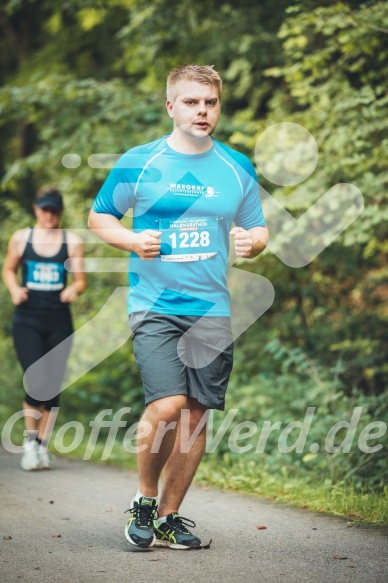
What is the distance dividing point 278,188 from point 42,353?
2531 mm

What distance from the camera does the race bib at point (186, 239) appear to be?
416 cm

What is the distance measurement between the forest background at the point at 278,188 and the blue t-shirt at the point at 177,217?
1.75 metres

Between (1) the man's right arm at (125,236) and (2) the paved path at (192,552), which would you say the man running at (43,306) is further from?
(1) the man's right arm at (125,236)

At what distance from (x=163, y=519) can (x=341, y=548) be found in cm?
88

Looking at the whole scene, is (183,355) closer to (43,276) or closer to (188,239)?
(188,239)

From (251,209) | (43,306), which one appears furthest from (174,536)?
(43,306)

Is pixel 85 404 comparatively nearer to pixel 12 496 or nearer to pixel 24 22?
pixel 12 496

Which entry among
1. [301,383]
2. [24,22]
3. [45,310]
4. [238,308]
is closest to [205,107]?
[45,310]

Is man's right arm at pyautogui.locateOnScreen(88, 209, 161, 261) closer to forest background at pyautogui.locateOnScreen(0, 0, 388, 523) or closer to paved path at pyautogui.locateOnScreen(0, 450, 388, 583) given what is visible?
paved path at pyautogui.locateOnScreen(0, 450, 388, 583)

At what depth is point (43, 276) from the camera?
7277 mm

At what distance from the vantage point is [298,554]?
4027mm

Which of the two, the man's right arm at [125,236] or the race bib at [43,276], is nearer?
the man's right arm at [125,236]

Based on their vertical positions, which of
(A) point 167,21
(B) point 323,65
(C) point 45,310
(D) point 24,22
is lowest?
(C) point 45,310

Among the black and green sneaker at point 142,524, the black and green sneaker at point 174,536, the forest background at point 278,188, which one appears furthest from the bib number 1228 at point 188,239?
the forest background at point 278,188
